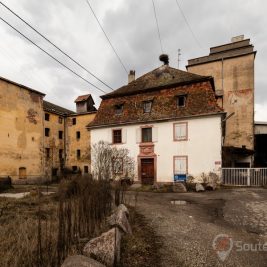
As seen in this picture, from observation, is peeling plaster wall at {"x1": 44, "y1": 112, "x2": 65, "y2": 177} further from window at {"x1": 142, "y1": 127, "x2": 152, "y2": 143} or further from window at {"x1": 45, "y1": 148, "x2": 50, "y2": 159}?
window at {"x1": 142, "y1": 127, "x2": 152, "y2": 143}

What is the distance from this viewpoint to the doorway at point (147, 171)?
58.8 ft

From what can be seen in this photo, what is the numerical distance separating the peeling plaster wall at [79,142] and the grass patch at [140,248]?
23.0 m

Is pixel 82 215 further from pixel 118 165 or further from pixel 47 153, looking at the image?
pixel 47 153

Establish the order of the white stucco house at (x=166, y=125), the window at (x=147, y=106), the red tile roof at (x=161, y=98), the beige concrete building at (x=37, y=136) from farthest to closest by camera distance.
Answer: the beige concrete building at (x=37, y=136)
the window at (x=147, y=106)
the red tile roof at (x=161, y=98)
the white stucco house at (x=166, y=125)

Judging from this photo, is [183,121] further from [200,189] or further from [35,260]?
[35,260]

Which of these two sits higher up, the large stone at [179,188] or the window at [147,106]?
the window at [147,106]

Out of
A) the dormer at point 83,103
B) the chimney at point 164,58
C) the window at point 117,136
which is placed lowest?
the window at point 117,136

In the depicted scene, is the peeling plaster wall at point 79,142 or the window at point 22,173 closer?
the window at point 22,173

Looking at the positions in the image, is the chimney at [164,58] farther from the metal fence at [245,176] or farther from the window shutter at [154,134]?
the metal fence at [245,176]

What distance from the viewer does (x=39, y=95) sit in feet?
83.0

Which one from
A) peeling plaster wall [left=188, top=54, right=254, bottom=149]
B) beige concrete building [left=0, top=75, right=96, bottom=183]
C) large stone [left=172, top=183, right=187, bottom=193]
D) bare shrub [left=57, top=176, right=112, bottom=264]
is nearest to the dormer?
beige concrete building [left=0, top=75, right=96, bottom=183]

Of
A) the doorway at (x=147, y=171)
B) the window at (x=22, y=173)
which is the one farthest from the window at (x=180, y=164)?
the window at (x=22, y=173)

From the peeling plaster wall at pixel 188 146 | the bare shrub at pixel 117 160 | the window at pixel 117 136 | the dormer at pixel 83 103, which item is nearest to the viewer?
the peeling plaster wall at pixel 188 146

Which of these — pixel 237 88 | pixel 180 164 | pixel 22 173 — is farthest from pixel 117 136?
pixel 237 88
